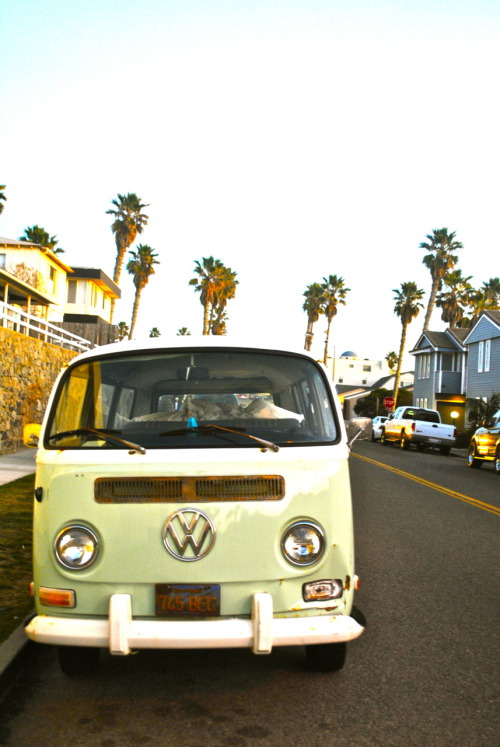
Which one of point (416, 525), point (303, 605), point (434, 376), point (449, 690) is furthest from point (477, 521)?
point (434, 376)

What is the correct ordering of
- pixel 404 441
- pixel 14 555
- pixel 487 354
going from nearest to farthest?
1. pixel 14 555
2. pixel 404 441
3. pixel 487 354

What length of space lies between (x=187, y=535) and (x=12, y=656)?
152 cm

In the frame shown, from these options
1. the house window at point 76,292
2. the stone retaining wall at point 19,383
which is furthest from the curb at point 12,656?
the house window at point 76,292

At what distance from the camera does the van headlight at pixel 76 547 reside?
13.4 ft

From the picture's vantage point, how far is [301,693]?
4.42 metres

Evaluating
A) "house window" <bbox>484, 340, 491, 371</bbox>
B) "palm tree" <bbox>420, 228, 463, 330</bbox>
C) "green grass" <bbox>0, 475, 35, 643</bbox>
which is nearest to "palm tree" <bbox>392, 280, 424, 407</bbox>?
"palm tree" <bbox>420, 228, 463, 330</bbox>

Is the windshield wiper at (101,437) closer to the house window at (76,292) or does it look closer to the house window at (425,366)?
the house window at (76,292)

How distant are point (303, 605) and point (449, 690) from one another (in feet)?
3.69

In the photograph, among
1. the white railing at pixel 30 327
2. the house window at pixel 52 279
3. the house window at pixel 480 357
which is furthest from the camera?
the house window at pixel 480 357

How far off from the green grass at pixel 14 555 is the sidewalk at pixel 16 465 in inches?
48.6

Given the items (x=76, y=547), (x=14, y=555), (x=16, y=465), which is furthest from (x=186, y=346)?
(x=16, y=465)

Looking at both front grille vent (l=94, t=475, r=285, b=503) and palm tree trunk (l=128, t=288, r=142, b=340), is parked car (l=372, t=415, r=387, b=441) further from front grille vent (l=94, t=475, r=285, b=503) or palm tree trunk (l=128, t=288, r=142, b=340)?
front grille vent (l=94, t=475, r=285, b=503)

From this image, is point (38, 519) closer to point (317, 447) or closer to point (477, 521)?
point (317, 447)

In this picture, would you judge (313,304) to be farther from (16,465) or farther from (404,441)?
(16,465)
